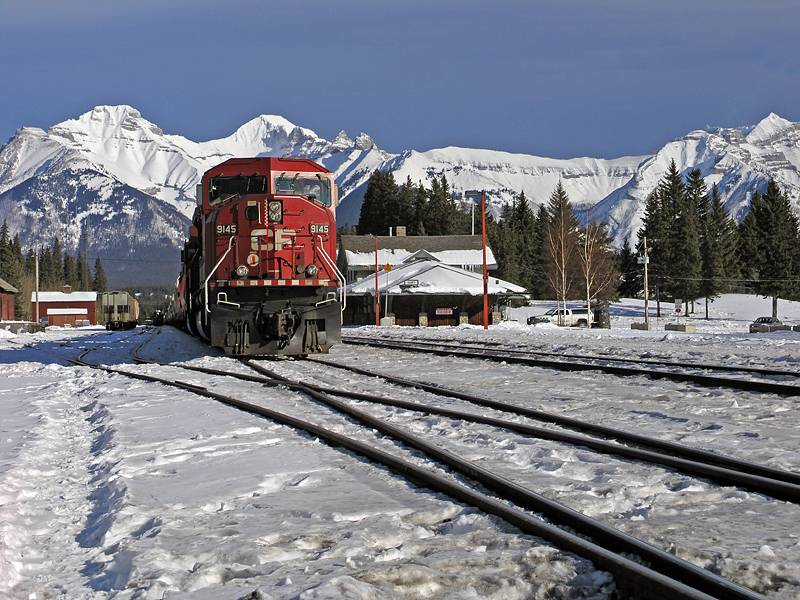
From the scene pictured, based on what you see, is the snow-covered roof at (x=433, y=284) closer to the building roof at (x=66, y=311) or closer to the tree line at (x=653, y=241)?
the tree line at (x=653, y=241)

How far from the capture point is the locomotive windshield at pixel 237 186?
1752 cm

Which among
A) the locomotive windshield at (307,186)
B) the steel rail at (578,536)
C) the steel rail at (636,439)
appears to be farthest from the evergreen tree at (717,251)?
the steel rail at (578,536)

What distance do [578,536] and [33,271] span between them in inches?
6482

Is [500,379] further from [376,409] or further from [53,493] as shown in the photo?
[53,493]

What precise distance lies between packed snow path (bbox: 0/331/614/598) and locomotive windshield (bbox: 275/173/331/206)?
9842mm

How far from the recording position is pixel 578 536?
4.45m

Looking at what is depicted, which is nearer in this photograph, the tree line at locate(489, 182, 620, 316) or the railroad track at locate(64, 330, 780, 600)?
the railroad track at locate(64, 330, 780, 600)

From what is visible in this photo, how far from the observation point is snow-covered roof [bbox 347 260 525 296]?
55.5 m

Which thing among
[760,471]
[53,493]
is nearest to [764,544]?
[760,471]

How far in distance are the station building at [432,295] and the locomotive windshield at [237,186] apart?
36.9 metres

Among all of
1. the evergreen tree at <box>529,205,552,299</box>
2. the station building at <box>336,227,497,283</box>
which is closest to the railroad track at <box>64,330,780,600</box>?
the station building at <box>336,227,497,283</box>

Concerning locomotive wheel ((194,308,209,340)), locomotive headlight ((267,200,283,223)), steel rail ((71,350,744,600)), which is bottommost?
steel rail ((71,350,744,600))

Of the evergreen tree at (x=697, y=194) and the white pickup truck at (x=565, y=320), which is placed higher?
the evergreen tree at (x=697, y=194)

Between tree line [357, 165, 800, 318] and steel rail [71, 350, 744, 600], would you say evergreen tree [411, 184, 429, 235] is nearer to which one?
tree line [357, 165, 800, 318]
